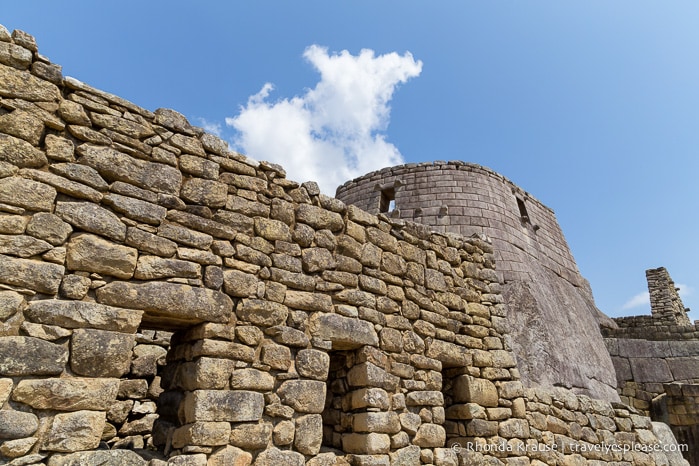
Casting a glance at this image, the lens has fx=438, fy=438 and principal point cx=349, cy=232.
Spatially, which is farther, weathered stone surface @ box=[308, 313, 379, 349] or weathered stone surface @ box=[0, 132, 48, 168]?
weathered stone surface @ box=[308, 313, 379, 349]

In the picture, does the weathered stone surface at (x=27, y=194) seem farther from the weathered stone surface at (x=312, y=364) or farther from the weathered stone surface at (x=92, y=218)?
the weathered stone surface at (x=312, y=364)

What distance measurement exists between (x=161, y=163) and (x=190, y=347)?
1.47m

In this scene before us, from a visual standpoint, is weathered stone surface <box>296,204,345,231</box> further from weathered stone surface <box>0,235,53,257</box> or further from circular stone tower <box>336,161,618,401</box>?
circular stone tower <box>336,161,618,401</box>

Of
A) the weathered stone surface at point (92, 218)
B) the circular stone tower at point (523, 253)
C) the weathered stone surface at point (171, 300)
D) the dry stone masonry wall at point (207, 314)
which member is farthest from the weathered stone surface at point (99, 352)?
the circular stone tower at point (523, 253)

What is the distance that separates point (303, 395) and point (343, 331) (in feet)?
2.25

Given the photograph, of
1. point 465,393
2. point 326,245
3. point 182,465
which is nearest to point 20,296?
point 182,465

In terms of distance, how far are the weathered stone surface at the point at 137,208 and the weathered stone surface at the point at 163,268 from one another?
0.30 m

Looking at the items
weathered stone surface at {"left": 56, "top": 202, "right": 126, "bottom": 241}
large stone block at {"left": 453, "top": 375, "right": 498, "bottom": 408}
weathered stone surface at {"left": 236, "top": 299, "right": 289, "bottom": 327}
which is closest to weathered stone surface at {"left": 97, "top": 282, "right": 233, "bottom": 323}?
weathered stone surface at {"left": 236, "top": 299, "right": 289, "bottom": 327}

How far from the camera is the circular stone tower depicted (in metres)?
7.12

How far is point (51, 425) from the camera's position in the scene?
2.58 meters

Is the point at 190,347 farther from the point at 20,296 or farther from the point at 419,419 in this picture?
the point at 419,419

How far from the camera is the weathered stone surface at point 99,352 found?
275cm

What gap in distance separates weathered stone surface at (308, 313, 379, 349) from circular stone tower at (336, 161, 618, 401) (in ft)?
11.0

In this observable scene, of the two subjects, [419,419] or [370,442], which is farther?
[419,419]
